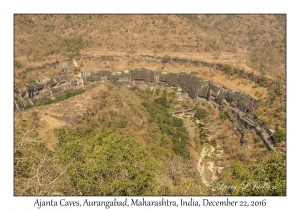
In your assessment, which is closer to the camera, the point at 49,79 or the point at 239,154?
the point at 239,154

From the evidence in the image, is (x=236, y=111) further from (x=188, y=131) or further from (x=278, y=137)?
(x=278, y=137)

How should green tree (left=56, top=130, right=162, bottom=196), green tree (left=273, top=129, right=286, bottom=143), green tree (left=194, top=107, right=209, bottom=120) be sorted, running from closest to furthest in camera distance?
green tree (left=56, top=130, right=162, bottom=196), green tree (left=273, top=129, right=286, bottom=143), green tree (left=194, top=107, right=209, bottom=120)

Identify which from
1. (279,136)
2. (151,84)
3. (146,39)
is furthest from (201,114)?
(146,39)

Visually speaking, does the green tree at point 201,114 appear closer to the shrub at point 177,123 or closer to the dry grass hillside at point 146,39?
the shrub at point 177,123

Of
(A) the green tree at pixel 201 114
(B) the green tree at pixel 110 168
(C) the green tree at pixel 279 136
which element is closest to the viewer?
(B) the green tree at pixel 110 168

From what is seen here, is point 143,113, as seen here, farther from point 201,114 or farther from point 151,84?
point 151,84

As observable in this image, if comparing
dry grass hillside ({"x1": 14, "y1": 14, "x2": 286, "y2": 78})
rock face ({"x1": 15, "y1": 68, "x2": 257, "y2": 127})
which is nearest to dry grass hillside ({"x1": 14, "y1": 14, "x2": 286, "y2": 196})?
dry grass hillside ({"x1": 14, "y1": 14, "x2": 286, "y2": 78})

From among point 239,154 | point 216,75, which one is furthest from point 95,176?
point 216,75

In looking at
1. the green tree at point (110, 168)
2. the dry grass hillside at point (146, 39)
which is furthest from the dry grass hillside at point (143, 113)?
the dry grass hillside at point (146, 39)

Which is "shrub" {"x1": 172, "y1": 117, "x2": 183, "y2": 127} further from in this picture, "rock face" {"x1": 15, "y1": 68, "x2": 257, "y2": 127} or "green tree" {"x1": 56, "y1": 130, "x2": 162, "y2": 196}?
"green tree" {"x1": 56, "y1": 130, "x2": 162, "y2": 196}
